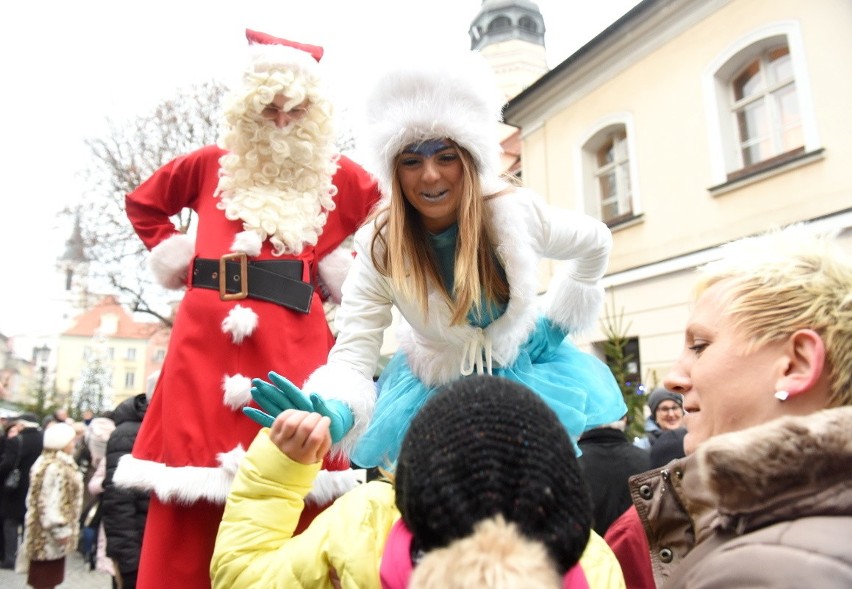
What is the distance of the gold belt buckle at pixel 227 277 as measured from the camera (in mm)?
2352

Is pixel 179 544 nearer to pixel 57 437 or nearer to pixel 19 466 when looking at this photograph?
pixel 57 437

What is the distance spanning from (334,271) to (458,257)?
0.79 meters

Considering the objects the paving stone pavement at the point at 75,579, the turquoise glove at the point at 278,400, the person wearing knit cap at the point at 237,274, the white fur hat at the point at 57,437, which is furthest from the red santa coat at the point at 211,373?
the paving stone pavement at the point at 75,579

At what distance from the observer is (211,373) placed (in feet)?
7.44

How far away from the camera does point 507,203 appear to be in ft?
6.68

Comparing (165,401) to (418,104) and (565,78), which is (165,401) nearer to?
(418,104)

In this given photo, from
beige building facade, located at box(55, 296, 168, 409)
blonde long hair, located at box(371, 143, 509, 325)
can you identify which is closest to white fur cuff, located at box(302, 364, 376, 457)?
blonde long hair, located at box(371, 143, 509, 325)

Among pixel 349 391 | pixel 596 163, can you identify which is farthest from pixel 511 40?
pixel 349 391

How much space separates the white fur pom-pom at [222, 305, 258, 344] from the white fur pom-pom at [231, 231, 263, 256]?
0.78ft

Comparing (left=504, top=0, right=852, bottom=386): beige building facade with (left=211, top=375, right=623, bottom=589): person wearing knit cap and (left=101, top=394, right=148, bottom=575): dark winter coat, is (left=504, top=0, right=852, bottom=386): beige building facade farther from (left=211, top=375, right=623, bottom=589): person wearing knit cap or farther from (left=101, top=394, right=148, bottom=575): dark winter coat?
(left=211, top=375, right=623, bottom=589): person wearing knit cap

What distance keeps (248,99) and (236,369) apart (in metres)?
1.05

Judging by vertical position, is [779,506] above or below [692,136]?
below

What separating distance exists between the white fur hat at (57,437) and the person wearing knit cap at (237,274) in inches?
149

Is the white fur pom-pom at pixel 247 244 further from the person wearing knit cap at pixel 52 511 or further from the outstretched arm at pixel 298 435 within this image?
the person wearing knit cap at pixel 52 511
